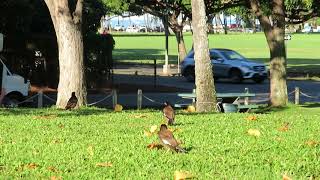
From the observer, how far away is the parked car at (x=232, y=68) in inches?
1342

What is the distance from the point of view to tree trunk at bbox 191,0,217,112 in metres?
16.1

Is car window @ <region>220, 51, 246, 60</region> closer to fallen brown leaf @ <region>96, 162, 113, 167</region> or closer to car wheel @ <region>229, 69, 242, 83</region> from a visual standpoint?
car wheel @ <region>229, 69, 242, 83</region>

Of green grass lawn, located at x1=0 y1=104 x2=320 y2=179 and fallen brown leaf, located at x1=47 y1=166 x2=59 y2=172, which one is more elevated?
fallen brown leaf, located at x1=47 y1=166 x2=59 y2=172

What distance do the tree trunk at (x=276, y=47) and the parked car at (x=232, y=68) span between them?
45.8ft

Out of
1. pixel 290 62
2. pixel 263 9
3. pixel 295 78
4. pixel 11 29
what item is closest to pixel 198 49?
pixel 263 9

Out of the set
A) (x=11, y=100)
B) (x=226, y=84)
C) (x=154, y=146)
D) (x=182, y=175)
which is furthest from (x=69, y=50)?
(x=226, y=84)

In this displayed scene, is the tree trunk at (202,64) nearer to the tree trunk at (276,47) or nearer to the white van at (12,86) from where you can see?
the tree trunk at (276,47)

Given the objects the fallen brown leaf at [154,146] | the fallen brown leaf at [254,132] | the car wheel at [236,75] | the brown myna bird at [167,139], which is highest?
the brown myna bird at [167,139]

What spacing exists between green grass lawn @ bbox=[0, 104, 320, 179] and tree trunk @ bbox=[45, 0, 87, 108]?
500 cm

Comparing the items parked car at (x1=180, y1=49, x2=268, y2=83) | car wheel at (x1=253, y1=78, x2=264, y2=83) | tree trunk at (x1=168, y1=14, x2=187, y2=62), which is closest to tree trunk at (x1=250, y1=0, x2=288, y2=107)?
parked car at (x1=180, y1=49, x2=268, y2=83)

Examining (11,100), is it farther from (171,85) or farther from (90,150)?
(171,85)

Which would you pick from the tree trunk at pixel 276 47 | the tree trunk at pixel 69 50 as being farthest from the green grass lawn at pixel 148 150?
the tree trunk at pixel 276 47

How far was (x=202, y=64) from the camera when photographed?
16.2 metres

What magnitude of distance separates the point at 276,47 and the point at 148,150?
1233 centimetres
